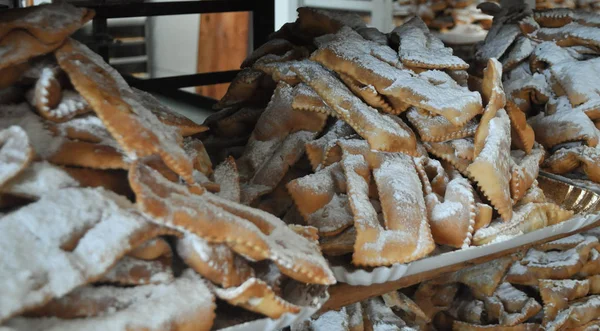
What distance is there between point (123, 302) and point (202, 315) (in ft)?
0.29

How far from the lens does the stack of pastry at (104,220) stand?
2.03ft

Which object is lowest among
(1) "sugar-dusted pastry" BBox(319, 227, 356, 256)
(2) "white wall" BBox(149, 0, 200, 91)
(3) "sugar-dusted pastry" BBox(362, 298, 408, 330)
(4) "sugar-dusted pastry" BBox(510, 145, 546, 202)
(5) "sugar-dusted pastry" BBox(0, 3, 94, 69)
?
(2) "white wall" BBox(149, 0, 200, 91)

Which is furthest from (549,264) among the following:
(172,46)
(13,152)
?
(172,46)

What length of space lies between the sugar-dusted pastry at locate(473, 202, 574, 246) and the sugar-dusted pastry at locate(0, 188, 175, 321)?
573 mm

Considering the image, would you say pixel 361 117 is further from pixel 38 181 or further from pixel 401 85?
pixel 38 181

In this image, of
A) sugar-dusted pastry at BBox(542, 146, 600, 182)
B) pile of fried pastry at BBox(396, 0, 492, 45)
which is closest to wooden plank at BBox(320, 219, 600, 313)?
sugar-dusted pastry at BBox(542, 146, 600, 182)

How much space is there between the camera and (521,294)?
1.29 meters

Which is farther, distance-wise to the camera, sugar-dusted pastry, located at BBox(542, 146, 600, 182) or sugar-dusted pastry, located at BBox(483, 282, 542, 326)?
sugar-dusted pastry, located at BBox(542, 146, 600, 182)

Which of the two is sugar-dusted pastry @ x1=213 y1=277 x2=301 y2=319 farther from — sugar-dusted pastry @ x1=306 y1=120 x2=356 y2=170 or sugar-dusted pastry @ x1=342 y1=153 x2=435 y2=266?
sugar-dusted pastry @ x1=306 y1=120 x2=356 y2=170

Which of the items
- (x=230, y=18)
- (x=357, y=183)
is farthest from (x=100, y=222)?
(x=230, y=18)

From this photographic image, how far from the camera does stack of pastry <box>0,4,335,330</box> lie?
2.03 feet

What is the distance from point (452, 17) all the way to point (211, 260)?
117 inches

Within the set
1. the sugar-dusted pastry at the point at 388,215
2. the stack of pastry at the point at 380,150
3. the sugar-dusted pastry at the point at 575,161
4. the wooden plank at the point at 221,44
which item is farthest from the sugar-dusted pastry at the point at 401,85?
the wooden plank at the point at 221,44

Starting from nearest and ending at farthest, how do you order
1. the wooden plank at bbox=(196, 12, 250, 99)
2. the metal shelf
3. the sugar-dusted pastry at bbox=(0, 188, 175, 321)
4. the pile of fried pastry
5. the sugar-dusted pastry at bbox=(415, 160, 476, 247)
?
the sugar-dusted pastry at bbox=(0, 188, 175, 321)
the sugar-dusted pastry at bbox=(415, 160, 476, 247)
the metal shelf
the pile of fried pastry
the wooden plank at bbox=(196, 12, 250, 99)
